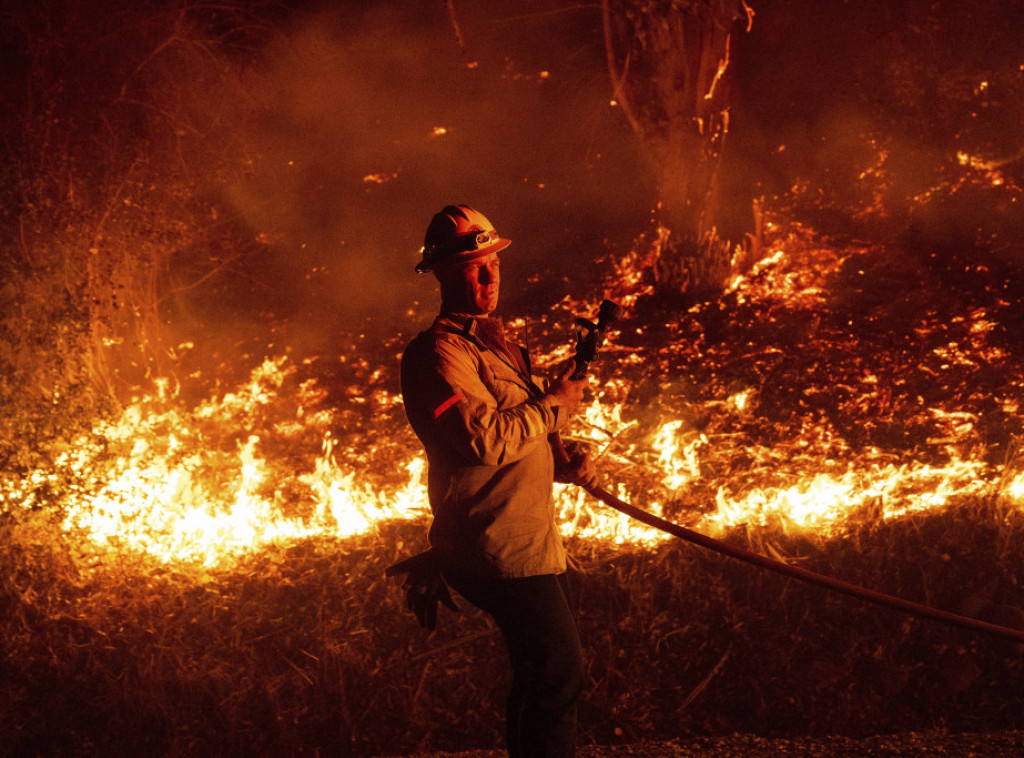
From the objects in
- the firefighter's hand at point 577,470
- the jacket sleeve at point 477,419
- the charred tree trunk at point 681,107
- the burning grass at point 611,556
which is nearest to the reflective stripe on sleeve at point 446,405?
the jacket sleeve at point 477,419

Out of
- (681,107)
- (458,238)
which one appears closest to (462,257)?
(458,238)

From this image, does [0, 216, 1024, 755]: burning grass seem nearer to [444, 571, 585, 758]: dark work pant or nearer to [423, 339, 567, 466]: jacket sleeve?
[423, 339, 567, 466]: jacket sleeve

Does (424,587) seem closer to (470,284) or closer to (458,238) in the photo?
(470,284)

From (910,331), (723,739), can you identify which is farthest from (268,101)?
(723,739)

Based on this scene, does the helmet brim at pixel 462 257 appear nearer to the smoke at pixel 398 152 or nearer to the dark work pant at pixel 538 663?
the dark work pant at pixel 538 663

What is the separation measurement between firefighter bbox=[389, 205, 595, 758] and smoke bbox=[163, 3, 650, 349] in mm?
4547

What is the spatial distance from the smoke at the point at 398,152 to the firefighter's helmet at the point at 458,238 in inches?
174

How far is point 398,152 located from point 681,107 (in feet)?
11.2

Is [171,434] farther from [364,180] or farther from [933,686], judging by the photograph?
[933,686]

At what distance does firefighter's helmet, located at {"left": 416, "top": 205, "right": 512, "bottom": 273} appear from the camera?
9.95 feet

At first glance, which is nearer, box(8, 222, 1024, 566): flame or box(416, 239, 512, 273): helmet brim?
box(416, 239, 512, 273): helmet brim

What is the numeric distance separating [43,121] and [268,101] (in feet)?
6.99

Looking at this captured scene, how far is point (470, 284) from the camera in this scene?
3.05m

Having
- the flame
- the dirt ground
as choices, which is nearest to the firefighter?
the dirt ground
